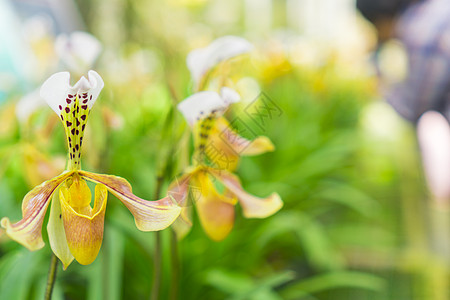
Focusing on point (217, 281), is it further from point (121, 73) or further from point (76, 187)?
point (121, 73)

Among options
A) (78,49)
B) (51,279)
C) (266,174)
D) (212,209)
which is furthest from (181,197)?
(266,174)

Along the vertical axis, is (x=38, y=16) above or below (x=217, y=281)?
above

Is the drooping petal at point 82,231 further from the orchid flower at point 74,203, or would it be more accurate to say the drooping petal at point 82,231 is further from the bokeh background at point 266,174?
the bokeh background at point 266,174

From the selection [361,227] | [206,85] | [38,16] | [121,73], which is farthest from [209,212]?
[38,16]

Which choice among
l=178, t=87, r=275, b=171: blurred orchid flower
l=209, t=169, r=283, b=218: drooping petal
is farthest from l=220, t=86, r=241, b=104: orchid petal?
l=209, t=169, r=283, b=218: drooping petal

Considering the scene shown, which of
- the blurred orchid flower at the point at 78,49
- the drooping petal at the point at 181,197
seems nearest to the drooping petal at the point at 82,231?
the drooping petal at the point at 181,197

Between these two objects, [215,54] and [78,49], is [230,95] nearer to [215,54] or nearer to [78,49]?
[215,54]

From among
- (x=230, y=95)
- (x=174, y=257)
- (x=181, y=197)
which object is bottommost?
(x=174, y=257)
